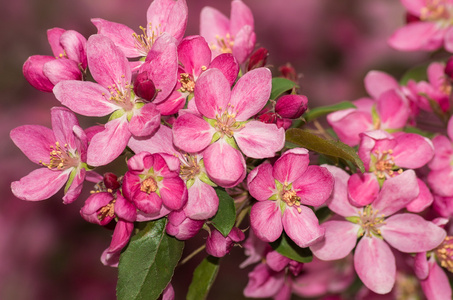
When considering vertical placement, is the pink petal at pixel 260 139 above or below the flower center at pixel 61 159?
above

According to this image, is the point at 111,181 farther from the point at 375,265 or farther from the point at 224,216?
the point at 375,265

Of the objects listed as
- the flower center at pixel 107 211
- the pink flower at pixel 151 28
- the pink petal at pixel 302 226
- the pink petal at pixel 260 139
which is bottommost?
the pink petal at pixel 302 226

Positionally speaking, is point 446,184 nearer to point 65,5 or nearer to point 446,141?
point 446,141

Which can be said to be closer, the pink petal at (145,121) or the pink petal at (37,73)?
the pink petal at (145,121)

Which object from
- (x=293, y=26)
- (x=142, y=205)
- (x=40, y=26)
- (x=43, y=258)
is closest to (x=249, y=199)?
(x=142, y=205)

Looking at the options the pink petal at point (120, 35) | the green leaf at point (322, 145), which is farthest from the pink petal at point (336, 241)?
the pink petal at point (120, 35)

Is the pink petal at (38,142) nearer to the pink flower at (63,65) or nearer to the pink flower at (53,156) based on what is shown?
the pink flower at (53,156)

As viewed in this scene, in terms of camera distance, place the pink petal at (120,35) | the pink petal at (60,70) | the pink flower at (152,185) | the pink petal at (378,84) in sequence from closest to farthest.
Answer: the pink flower at (152,185)
the pink petal at (60,70)
the pink petal at (120,35)
the pink petal at (378,84)

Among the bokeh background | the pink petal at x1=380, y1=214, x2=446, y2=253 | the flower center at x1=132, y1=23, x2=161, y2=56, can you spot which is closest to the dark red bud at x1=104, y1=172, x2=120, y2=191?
the flower center at x1=132, y1=23, x2=161, y2=56

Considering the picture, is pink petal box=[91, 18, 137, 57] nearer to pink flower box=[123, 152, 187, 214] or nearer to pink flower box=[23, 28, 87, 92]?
pink flower box=[23, 28, 87, 92]

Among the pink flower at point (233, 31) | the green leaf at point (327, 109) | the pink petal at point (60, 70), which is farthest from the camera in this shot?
the green leaf at point (327, 109)
